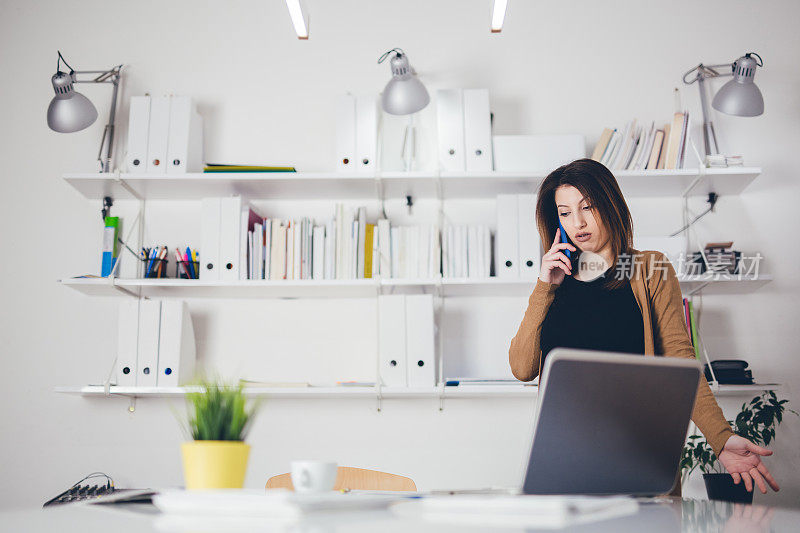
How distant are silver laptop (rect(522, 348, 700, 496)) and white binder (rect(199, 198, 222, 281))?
213cm

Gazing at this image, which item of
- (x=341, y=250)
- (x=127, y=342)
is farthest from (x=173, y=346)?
(x=341, y=250)

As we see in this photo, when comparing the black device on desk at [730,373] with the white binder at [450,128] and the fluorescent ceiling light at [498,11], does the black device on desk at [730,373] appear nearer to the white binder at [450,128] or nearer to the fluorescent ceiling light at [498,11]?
the white binder at [450,128]

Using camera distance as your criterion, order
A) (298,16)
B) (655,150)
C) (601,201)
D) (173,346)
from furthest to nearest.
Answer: (655,150)
(173,346)
(298,16)
(601,201)

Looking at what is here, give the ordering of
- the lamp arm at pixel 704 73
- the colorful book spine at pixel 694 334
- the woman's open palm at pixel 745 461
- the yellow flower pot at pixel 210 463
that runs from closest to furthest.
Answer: the yellow flower pot at pixel 210 463 → the woman's open palm at pixel 745 461 → the colorful book spine at pixel 694 334 → the lamp arm at pixel 704 73

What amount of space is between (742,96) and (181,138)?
2.36 m

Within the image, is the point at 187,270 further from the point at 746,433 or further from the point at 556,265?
the point at 746,433

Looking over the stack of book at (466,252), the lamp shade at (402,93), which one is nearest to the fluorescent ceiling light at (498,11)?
the lamp shade at (402,93)

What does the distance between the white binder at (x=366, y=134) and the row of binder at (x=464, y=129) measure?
0.28m

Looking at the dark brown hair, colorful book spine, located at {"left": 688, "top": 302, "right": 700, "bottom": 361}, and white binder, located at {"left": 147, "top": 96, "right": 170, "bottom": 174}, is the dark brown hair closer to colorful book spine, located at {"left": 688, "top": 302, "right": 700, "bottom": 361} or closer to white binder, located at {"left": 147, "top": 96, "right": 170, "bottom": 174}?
colorful book spine, located at {"left": 688, "top": 302, "right": 700, "bottom": 361}

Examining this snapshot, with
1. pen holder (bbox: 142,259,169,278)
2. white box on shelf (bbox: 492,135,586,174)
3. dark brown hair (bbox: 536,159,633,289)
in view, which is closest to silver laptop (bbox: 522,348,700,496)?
dark brown hair (bbox: 536,159,633,289)

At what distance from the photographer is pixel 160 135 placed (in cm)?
305

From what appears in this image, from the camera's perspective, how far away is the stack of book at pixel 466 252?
9.61 ft

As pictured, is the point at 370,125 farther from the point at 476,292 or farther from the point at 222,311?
the point at 222,311

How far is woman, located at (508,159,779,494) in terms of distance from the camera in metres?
1.77
